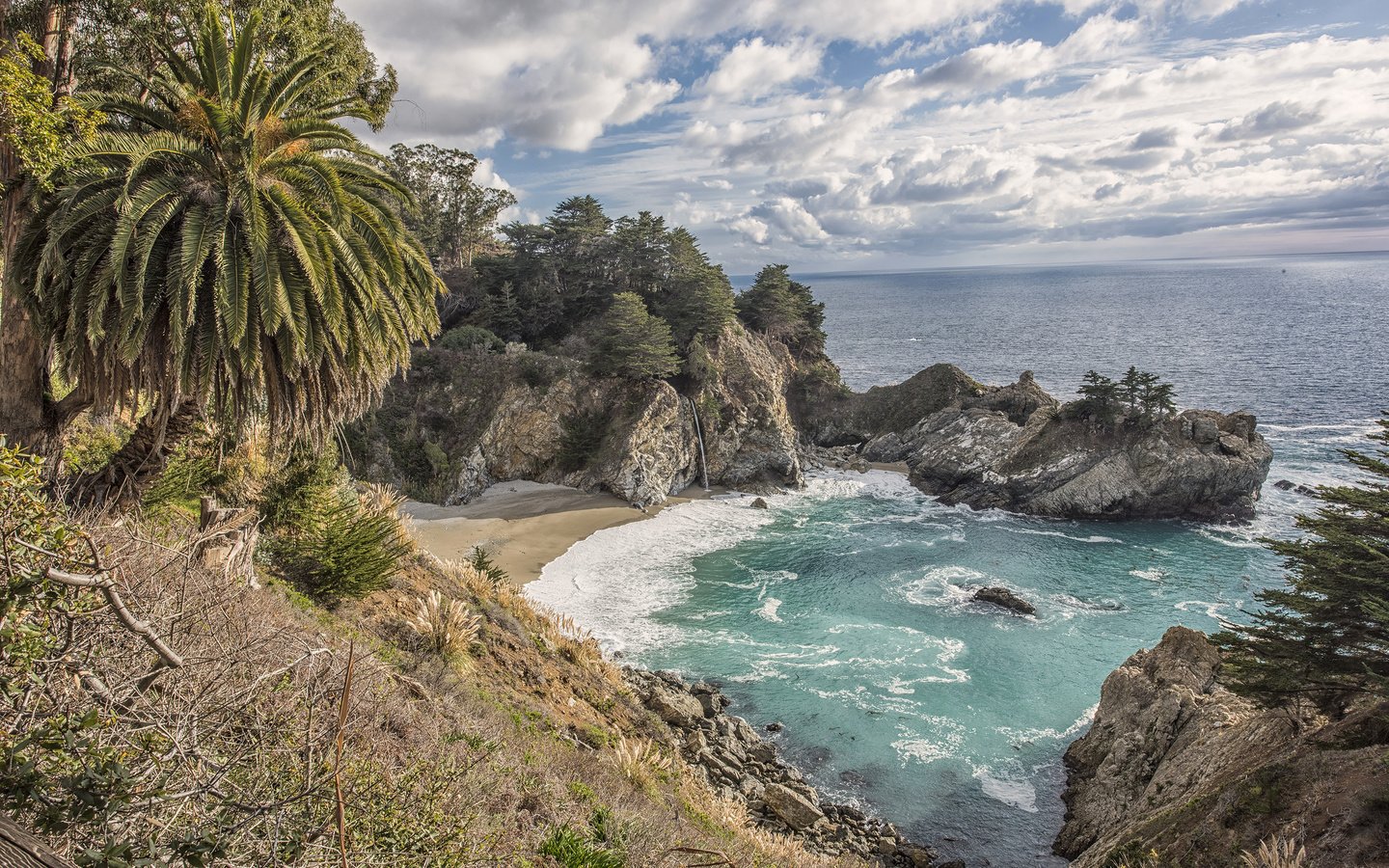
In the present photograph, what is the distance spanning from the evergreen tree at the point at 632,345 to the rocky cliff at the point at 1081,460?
59.1 ft

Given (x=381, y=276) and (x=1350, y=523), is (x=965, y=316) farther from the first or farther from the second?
(x=381, y=276)

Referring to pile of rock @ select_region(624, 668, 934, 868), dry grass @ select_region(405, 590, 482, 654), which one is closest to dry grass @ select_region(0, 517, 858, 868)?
dry grass @ select_region(405, 590, 482, 654)

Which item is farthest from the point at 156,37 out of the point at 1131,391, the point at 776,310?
the point at 776,310

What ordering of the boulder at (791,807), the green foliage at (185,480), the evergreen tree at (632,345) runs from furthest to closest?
the evergreen tree at (632,345)
the boulder at (791,807)
the green foliage at (185,480)

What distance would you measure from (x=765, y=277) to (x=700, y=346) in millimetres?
13056

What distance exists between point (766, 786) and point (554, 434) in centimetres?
2604

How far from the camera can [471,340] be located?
42.2 meters

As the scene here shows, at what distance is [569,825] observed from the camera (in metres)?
6.84

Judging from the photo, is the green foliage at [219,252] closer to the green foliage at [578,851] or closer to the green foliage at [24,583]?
the green foliage at [24,583]

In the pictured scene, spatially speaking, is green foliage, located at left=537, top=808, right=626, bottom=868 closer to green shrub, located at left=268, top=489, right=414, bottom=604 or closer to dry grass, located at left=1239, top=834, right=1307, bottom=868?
green shrub, located at left=268, top=489, right=414, bottom=604

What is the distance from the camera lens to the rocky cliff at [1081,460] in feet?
117

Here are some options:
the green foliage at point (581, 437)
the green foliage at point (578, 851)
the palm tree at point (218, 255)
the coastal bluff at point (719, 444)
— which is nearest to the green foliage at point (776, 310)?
the coastal bluff at point (719, 444)

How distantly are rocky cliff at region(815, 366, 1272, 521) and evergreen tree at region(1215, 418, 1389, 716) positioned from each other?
2551 cm

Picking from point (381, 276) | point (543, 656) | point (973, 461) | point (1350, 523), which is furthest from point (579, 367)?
point (1350, 523)
